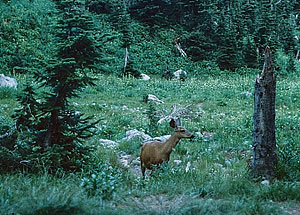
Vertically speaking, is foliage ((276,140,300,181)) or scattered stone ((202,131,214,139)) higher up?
foliage ((276,140,300,181))

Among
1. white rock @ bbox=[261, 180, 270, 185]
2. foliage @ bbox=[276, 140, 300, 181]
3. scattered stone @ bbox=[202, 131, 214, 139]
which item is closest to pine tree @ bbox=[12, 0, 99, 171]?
white rock @ bbox=[261, 180, 270, 185]

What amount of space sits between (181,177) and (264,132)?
1602 millimetres

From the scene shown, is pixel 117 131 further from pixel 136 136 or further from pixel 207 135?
pixel 207 135

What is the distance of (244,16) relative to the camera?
133ft

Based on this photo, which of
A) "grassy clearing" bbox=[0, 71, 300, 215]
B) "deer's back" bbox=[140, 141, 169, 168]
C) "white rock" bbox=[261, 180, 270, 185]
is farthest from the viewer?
"deer's back" bbox=[140, 141, 169, 168]

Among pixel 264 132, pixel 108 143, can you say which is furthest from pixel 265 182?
pixel 108 143

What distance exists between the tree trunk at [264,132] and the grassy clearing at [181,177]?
36 centimetres

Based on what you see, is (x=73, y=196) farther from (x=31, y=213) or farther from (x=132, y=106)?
(x=132, y=106)

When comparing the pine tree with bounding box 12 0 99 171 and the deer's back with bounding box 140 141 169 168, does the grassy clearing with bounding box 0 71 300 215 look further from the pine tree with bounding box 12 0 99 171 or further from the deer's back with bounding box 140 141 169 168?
the pine tree with bounding box 12 0 99 171

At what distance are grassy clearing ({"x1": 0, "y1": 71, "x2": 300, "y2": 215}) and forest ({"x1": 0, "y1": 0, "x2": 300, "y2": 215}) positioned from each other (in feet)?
0.08

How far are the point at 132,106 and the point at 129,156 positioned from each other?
8.15 metres

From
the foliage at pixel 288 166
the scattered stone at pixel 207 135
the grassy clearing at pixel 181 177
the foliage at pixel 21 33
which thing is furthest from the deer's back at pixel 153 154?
the foliage at pixel 21 33

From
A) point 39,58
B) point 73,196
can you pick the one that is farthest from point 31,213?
point 39,58

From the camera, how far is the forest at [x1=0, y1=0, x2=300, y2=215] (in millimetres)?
4844
